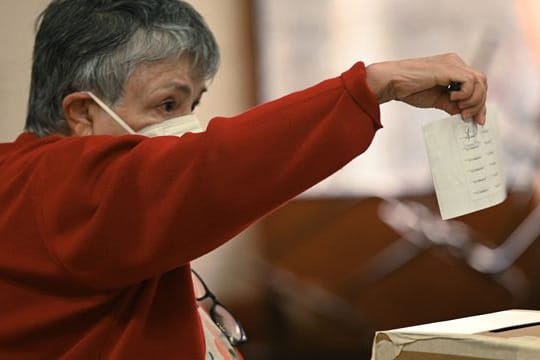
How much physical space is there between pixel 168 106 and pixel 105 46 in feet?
0.38

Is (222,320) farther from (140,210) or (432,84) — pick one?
(432,84)

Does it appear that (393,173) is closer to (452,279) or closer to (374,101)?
(452,279)

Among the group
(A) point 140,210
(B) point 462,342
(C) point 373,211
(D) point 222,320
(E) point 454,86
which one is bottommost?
(C) point 373,211

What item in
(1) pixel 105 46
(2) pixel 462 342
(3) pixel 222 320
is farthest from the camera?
(3) pixel 222 320

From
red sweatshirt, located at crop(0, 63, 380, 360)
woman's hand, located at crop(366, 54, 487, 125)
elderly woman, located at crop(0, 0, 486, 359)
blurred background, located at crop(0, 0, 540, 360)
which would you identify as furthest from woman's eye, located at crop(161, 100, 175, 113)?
blurred background, located at crop(0, 0, 540, 360)

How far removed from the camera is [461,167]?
1.04 m

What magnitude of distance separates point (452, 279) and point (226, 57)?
47.3 inches

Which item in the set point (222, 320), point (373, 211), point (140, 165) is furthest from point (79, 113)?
point (373, 211)

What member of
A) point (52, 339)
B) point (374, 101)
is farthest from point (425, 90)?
point (52, 339)

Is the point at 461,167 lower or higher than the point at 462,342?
higher

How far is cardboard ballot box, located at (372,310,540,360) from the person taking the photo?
2.99 feet

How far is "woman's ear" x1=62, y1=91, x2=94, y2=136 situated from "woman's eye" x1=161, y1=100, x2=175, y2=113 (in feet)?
0.33

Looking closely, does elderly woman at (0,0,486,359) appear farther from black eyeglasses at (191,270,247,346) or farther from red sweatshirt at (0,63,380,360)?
black eyeglasses at (191,270,247,346)

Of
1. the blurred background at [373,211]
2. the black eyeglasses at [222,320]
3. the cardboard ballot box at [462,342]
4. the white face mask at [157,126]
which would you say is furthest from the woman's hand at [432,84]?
the blurred background at [373,211]
